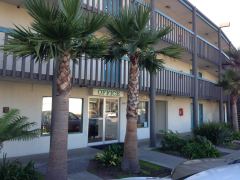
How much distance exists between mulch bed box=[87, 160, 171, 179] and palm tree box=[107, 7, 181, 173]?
24cm

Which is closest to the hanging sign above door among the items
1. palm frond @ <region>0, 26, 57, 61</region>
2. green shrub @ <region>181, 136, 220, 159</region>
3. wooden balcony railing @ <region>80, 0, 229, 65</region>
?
wooden balcony railing @ <region>80, 0, 229, 65</region>

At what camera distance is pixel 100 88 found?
13.3 metres

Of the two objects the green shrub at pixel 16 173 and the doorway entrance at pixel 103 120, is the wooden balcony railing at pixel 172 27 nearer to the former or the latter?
the doorway entrance at pixel 103 120

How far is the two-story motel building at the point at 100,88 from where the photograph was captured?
10555 mm

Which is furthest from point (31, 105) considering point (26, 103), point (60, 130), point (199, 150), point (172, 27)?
point (172, 27)

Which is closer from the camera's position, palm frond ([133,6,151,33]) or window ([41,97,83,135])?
palm frond ([133,6,151,33])

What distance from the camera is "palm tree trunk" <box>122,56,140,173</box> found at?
897cm

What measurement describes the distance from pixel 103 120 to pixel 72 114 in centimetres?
178

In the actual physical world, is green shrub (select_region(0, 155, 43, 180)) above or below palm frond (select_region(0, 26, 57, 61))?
below

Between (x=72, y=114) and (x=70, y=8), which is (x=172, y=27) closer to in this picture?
(x=72, y=114)

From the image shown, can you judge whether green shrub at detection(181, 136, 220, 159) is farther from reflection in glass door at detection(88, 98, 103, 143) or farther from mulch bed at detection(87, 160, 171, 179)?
reflection in glass door at detection(88, 98, 103, 143)

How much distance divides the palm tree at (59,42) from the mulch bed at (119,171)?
2237 mm

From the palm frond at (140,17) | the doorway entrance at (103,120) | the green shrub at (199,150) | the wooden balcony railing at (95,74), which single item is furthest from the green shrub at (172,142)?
the palm frond at (140,17)

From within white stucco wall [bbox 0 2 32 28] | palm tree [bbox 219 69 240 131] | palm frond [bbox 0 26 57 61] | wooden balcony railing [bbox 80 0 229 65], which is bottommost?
palm frond [bbox 0 26 57 61]
